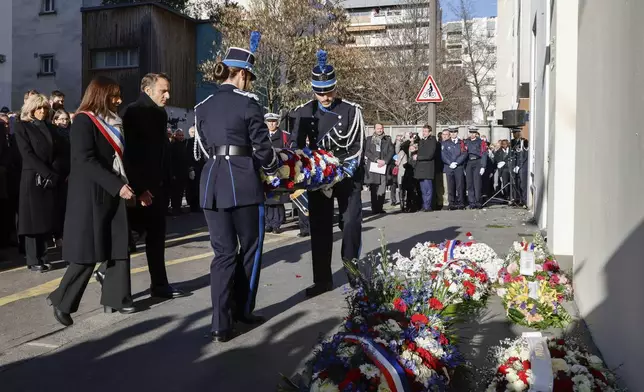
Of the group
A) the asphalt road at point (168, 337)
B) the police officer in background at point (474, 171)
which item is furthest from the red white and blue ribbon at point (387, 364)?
the police officer in background at point (474, 171)

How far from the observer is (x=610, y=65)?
4.50m

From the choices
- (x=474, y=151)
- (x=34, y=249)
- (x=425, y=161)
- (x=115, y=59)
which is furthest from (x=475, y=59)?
(x=34, y=249)

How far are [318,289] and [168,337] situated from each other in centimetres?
193

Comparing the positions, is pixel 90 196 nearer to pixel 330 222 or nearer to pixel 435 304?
pixel 330 222

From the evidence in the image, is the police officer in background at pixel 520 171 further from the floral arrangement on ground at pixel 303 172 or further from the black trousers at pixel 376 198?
the floral arrangement on ground at pixel 303 172

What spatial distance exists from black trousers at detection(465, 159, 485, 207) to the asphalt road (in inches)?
400

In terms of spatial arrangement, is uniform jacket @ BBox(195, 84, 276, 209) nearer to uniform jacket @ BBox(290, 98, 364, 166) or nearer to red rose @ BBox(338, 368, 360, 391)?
uniform jacket @ BBox(290, 98, 364, 166)

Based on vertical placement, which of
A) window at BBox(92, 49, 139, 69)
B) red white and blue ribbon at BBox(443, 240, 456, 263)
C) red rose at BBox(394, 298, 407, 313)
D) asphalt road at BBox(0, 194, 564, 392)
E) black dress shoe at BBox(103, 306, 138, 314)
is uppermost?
window at BBox(92, 49, 139, 69)

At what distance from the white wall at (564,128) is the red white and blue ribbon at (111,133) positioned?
4.84 metres

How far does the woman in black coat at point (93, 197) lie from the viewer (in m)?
5.86

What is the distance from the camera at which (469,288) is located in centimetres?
642

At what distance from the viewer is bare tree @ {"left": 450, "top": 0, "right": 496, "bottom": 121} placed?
52.4 meters

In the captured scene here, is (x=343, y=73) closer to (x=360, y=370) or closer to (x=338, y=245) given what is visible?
(x=338, y=245)

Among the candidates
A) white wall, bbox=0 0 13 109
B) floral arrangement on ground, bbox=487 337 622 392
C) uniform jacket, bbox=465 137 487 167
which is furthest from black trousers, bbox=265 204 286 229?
white wall, bbox=0 0 13 109
